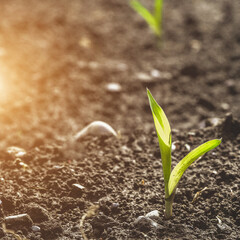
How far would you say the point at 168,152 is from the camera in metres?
1.19

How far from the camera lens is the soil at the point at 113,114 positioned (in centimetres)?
134

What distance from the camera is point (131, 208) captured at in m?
1.37

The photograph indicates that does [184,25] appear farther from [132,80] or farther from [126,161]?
[126,161]

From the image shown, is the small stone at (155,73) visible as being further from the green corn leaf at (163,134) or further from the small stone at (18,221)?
the small stone at (18,221)

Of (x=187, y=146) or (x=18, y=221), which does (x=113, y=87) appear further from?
(x=18, y=221)

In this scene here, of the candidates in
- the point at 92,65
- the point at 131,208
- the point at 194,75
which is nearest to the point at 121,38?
the point at 92,65

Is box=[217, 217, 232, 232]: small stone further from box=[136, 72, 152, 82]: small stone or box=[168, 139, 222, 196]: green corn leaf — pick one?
box=[136, 72, 152, 82]: small stone

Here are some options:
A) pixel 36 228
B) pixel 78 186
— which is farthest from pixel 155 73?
pixel 36 228

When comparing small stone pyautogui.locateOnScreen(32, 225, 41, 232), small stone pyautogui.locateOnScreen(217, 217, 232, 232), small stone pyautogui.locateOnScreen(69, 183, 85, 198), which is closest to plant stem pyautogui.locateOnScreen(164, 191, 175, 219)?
small stone pyautogui.locateOnScreen(217, 217, 232, 232)

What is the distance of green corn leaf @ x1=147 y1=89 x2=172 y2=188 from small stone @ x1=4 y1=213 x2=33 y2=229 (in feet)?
1.68

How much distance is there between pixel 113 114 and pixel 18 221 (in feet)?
3.46

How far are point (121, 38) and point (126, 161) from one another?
1598mm

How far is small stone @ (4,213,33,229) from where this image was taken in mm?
1286

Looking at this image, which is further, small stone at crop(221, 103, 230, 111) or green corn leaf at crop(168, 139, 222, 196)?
small stone at crop(221, 103, 230, 111)
